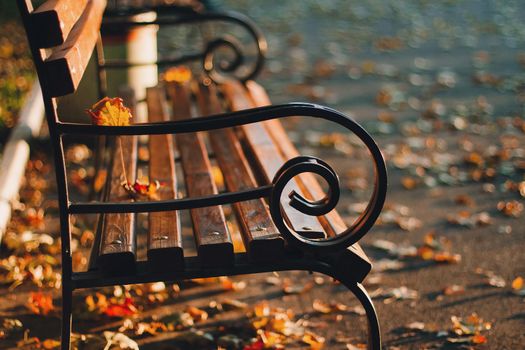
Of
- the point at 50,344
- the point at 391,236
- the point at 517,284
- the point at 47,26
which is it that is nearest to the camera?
the point at 47,26

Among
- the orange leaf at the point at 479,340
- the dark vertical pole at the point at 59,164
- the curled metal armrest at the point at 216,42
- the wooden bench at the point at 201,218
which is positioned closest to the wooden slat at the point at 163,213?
the wooden bench at the point at 201,218

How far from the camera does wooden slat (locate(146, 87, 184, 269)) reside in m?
2.31

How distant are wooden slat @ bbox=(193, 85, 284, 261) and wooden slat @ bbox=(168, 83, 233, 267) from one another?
2.5 inches

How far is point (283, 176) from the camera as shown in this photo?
220 cm

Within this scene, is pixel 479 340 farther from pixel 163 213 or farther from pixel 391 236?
pixel 163 213

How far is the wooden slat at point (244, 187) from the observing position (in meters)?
2.34

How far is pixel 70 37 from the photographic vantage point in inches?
103

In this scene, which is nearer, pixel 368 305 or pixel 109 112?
pixel 368 305

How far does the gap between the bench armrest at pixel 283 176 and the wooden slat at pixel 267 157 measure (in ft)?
0.30

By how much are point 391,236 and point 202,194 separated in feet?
5.12

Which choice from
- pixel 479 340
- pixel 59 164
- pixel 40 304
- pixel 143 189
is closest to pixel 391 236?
pixel 479 340

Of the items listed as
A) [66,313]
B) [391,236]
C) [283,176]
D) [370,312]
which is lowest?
[391,236]

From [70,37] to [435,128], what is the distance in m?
3.65

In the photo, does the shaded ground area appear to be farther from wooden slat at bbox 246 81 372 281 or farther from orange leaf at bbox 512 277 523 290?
wooden slat at bbox 246 81 372 281
